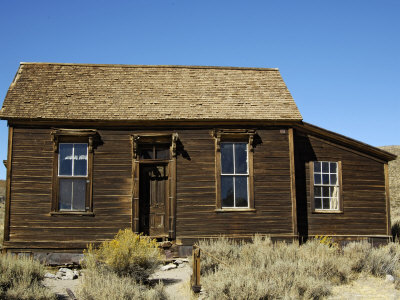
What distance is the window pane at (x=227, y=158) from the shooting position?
1316 cm

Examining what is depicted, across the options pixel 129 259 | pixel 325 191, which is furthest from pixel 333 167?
pixel 129 259

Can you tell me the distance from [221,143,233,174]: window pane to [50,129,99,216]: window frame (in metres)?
3.58

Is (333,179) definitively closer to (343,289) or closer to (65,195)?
(343,289)

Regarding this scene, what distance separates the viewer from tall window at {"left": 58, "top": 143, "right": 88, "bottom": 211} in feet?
41.8

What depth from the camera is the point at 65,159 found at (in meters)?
12.9

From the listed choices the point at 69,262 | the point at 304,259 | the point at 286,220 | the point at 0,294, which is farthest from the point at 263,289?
the point at 69,262

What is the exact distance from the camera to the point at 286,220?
13148 mm

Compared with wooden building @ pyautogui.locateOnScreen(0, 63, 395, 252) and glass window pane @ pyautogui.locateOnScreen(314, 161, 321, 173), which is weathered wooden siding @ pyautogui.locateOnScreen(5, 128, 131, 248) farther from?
glass window pane @ pyautogui.locateOnScreen(314, 161, 321, 173)

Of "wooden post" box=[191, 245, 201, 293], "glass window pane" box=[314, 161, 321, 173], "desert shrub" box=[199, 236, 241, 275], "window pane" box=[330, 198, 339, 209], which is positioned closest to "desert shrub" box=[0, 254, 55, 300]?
"wooden post" box=[191, 245, 201, 293]

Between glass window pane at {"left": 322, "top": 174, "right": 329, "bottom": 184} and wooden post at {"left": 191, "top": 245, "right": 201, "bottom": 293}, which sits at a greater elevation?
glass window pane at {"left": 322, "top": 174, "right": 329, "bottom": 184}

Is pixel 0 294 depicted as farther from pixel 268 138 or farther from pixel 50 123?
pixel 268 138

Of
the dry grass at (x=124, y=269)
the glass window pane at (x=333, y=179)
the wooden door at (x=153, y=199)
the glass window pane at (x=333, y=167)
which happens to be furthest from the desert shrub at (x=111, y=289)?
Result: the glass window pane at (x=333, y=167)

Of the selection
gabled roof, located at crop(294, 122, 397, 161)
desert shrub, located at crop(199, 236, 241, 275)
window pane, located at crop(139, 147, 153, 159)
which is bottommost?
desert shrub, located at crop(199, 236, 241, 275)

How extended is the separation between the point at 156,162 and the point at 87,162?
1.92 metres
